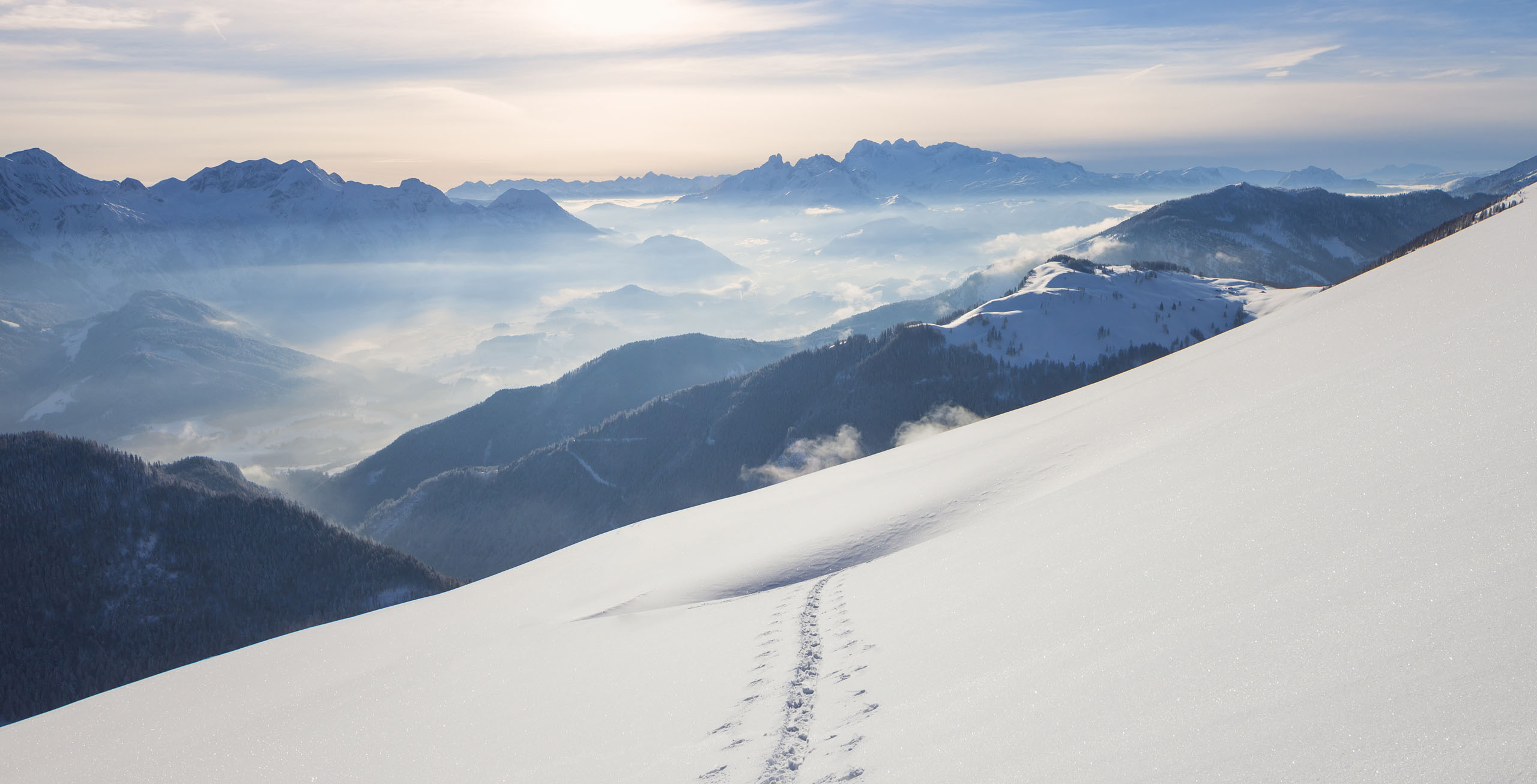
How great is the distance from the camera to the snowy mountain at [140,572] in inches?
3189

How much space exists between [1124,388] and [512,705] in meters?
26.5

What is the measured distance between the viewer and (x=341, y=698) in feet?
58.0

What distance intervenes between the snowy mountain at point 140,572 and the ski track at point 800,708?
101602mm

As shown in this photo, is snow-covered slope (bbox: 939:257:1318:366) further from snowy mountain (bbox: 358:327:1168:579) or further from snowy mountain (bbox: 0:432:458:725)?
snowy mountain (bbox: 0:432:458:725)

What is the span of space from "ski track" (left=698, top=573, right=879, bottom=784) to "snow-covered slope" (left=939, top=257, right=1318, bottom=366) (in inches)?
5993

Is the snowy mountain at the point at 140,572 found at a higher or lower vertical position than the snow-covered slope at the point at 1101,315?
lower

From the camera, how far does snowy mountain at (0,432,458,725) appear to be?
266 feet

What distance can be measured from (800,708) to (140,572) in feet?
380

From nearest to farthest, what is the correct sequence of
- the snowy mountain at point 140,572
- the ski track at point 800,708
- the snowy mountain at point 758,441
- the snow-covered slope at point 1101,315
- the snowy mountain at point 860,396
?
the ski track at point 800,708, the snowy mountain at point 140,572, the snowy mountain at point 758,441, the snowy mountain at point 860,396, the snow-covered slope at point 1101,315

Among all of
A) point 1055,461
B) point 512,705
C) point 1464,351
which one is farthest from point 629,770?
point 1464,351

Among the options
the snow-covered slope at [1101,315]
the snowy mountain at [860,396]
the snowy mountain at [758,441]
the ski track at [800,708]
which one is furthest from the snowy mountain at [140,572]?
the snow-covered slope at [1101,315]

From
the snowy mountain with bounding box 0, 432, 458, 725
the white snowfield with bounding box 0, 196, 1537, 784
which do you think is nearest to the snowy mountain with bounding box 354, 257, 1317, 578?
the snowy mountain with bounding box 0, 432, 458, 725

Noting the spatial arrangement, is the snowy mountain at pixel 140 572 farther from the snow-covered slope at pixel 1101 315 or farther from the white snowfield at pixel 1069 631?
the snow-covered slope at pixel 1101 315

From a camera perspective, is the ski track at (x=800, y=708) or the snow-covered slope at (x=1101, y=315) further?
the snow-covered slope at (x=1101, y=315)
